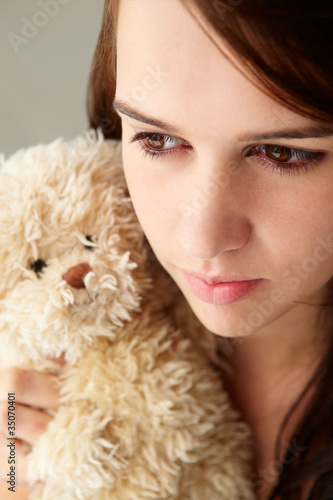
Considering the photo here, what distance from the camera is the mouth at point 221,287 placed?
2.51 feet

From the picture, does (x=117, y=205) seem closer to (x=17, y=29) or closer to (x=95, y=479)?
(x=95, y=479)

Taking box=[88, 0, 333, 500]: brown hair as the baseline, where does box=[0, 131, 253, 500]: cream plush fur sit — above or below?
below

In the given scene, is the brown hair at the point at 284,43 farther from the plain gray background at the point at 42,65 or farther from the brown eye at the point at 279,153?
the plain gray background at the point at 42,65

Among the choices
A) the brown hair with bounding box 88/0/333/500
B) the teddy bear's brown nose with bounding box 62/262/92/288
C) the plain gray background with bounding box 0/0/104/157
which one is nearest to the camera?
the brown hair with bounding box 88/0/333/500

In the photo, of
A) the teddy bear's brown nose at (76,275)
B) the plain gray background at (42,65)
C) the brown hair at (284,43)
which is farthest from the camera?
the plain gray background at (42,65)

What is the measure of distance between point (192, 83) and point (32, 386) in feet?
1.74

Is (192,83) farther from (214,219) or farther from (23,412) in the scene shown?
(23,412)

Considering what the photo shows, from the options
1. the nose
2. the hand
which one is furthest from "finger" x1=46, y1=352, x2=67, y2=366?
the nose

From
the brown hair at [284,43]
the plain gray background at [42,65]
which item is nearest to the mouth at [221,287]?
the brown hair at [284,43]

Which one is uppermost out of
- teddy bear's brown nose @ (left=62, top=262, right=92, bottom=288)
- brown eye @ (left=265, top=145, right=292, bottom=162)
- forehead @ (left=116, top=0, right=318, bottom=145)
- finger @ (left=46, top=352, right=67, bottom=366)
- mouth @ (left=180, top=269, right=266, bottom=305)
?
forehead @ (left=116, top=0, right=318, bottom=145)

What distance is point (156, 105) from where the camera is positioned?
0.64 metres

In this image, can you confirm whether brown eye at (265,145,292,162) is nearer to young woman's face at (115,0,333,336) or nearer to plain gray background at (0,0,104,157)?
young woman's face at (115,0,333,336)

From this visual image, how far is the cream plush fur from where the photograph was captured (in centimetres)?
74

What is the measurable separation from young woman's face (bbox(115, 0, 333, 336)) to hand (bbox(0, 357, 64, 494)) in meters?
0.29
